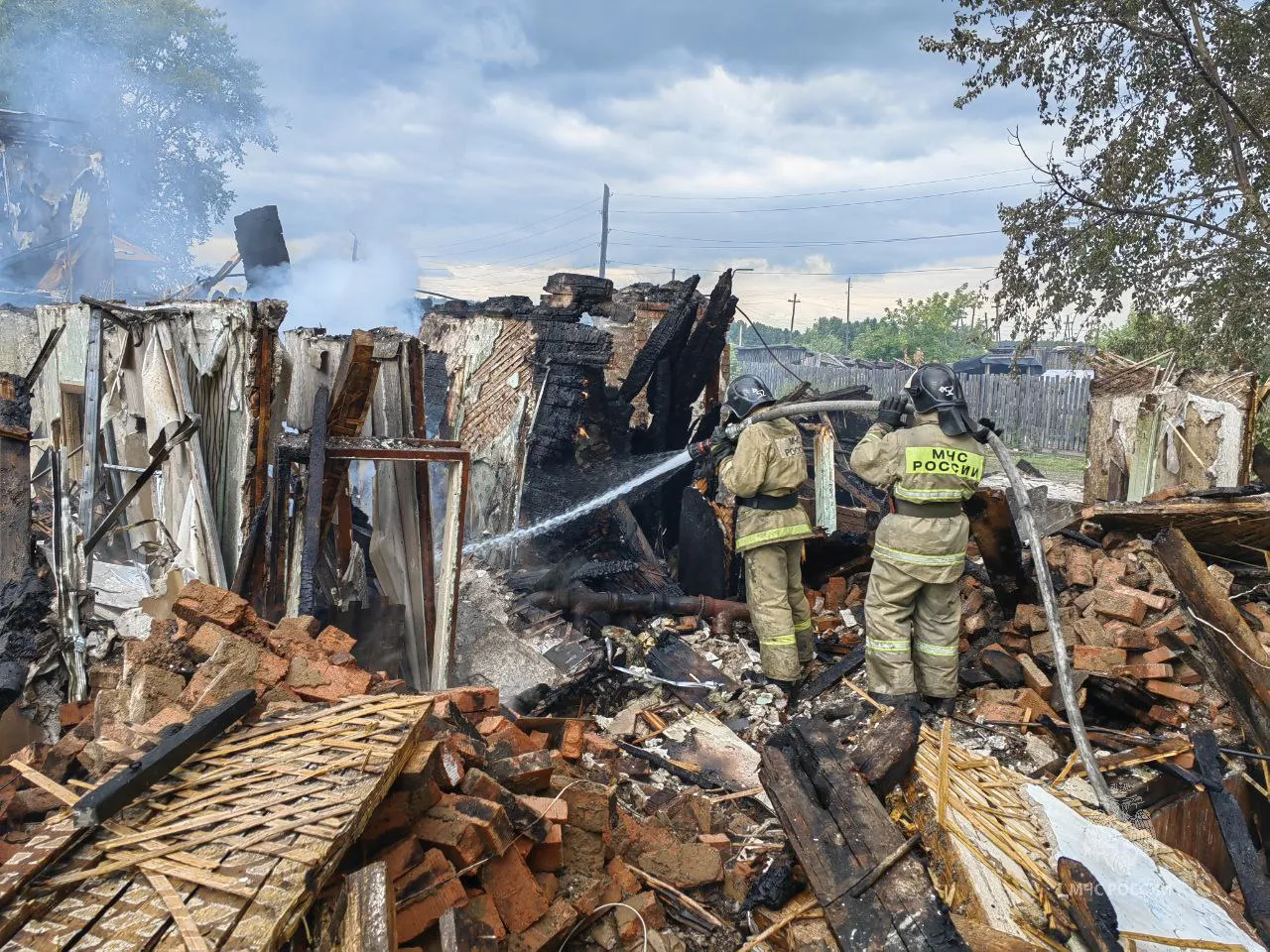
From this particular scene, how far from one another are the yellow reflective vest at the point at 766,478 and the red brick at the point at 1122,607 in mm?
1822

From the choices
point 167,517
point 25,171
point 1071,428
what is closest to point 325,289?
point 25,171

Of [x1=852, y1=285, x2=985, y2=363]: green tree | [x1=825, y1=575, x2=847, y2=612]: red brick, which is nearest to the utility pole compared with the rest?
[x1=852, y1=285, x2=985, y2=363]: green tree

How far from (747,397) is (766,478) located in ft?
2.09

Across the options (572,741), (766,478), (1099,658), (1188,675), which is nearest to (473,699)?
(572,741)

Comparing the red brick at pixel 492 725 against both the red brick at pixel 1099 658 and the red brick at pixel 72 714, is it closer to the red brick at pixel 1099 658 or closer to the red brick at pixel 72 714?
the red brick at pixel 72 714

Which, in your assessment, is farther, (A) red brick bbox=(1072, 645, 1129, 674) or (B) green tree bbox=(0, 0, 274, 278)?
(B) green tree bbox=(0, 0, 274, 278)

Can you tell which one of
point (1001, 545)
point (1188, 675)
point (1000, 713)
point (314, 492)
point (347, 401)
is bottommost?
point (1000, 713)

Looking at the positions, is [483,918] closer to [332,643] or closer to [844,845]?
[844,845]

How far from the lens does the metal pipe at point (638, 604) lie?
19.3 feet

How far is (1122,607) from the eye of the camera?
4.74 metres

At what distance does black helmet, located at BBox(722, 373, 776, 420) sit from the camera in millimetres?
5461

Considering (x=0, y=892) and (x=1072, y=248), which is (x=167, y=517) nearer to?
(x=0, y=892)

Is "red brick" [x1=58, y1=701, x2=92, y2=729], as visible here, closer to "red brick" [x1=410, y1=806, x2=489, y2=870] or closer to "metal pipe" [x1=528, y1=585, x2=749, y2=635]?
"red brick" [x1=410, y1=806, x2=489, y2=870]

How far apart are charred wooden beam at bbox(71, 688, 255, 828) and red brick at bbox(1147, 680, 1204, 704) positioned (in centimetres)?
459
